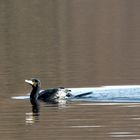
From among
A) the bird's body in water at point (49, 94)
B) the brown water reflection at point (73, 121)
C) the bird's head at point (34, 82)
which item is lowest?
the brown water reflection at point (73, 121)

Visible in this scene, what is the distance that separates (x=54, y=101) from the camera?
14.0 metres

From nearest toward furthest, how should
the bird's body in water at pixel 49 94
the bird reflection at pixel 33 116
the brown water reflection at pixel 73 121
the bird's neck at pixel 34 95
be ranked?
the brown water reflection at pixel 73 121
the bird reflection at pixel 33 116
the bird's neck at pixel 34 95
the bird's body in water at pixel 49 94

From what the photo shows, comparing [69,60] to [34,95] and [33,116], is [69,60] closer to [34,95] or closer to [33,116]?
[34,95]

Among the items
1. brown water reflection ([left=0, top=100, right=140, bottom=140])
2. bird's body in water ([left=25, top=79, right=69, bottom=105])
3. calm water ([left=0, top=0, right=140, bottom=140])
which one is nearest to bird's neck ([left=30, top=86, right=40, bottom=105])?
bird's body in water ([left=25, top=79, right=69, bottom=105])

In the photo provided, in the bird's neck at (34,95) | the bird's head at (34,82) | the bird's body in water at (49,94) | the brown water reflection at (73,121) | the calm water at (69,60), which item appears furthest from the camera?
the bird's head at (34,82)

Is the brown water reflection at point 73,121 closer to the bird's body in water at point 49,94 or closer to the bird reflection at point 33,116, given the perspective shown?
the bird reflection at point 33,116

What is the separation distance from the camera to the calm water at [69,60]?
11438 millimetres

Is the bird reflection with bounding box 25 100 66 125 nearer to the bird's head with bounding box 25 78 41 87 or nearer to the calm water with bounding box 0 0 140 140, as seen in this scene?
the calm water with bounding box 0 0 140 140

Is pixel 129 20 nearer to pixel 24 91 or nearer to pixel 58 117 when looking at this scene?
pixel 24 91

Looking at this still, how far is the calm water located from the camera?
11.4 meters

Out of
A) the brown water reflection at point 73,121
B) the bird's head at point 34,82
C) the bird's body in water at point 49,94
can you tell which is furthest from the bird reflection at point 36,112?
the bird's head at point 34,82

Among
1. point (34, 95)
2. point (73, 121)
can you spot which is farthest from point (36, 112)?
point (34, 95)

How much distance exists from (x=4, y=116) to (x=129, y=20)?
53.2 feet

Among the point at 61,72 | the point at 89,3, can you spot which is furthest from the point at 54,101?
the point at 89,3
